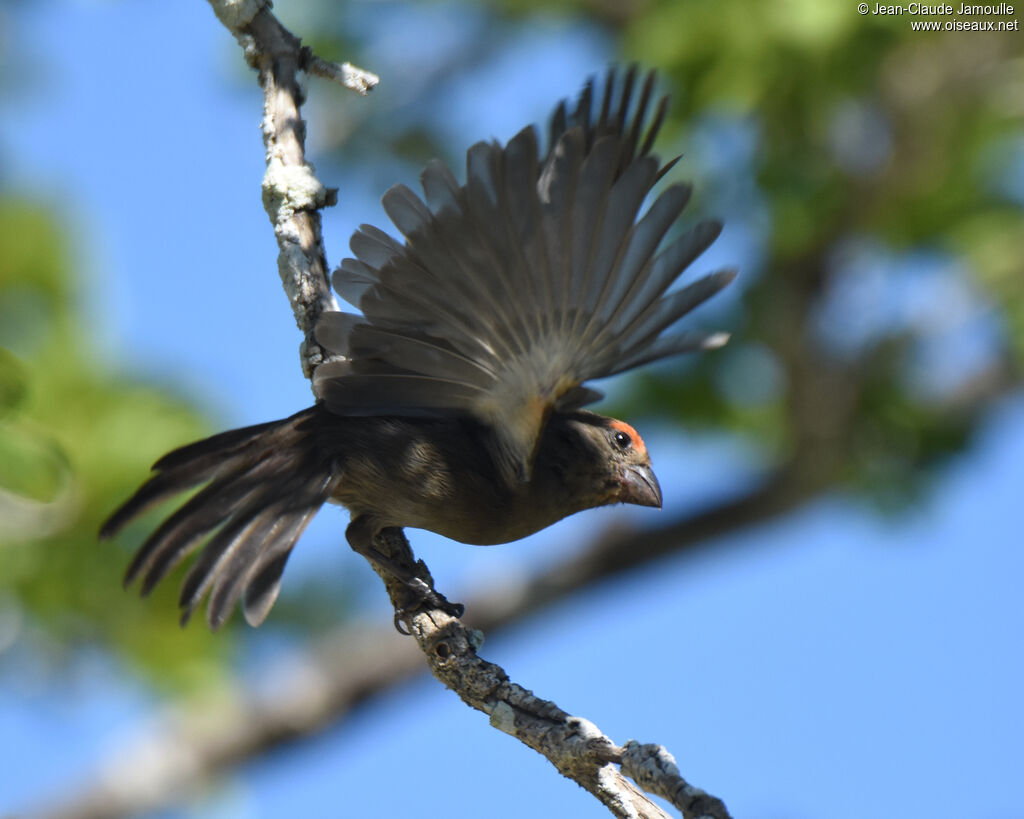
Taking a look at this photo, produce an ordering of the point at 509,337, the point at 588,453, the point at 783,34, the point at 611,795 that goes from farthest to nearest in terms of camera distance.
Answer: the point at 783,34, the point at 588,453, the point at 509,337, the point at 611,795

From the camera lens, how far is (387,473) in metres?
3.72

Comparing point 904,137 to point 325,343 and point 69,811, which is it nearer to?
point 325,343

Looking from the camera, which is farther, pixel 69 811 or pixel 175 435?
pixel 69 811

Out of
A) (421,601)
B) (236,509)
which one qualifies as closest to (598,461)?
(421,601)

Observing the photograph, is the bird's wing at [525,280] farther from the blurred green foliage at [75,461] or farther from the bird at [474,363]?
the blurred green foliage at [75,461]

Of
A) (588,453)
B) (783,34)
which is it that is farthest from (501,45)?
(588,453)

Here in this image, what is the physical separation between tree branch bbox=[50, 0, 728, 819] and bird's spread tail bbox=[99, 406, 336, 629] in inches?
11.2

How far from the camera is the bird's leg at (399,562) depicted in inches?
134

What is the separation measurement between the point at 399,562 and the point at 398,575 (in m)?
0.16

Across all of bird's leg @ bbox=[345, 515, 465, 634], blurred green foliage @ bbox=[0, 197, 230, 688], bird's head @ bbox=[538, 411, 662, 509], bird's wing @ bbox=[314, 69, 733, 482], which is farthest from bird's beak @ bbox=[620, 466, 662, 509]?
blurred green foliage @ bbox=[0, 197, 230, 688]

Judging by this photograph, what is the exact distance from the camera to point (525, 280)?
3398 millimetres

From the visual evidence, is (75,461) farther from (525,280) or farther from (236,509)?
(525,280)

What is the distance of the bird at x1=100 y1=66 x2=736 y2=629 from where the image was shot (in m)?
3.25

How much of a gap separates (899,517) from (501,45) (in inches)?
193
